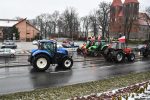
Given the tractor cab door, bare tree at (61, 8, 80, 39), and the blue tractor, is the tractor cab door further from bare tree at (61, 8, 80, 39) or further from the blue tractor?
bare tree at (61, 8, 80, 39)

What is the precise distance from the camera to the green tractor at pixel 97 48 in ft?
121

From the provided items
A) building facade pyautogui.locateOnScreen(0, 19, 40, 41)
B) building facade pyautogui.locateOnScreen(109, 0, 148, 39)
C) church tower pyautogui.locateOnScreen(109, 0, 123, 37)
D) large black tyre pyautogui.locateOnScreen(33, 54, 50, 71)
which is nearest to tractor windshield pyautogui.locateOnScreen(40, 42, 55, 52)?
large black tyre pyautogui.locateOnScreen(33, 54, 50, 71)

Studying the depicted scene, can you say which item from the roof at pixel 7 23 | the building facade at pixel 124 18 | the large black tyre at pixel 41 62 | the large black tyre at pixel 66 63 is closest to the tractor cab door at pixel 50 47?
the large black tyre at pixel 41 62

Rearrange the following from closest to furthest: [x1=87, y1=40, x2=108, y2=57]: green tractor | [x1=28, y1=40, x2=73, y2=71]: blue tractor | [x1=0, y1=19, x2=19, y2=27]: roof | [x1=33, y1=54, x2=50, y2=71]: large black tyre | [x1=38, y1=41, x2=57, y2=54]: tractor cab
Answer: [x1=33, y1=54, x2=50, y2=71]: large black tyre → [x1=28, y1=40, x2=73, y2=71]: blue tractor → [x1=38, y1=41, x2=57, y2=54]: tractor cab → [x1=87, y1=40, x2=108, y2=57]: green tractor → [x1=0, y1=19, x2=19, y2=27]: roof

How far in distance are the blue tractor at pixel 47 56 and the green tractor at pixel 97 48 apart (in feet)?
43.8

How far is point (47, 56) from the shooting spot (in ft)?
72.9

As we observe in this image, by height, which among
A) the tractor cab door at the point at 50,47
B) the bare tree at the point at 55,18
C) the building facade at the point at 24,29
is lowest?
the tractor cab door at the point at 50,47

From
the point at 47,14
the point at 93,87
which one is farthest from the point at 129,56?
the point at 47,14

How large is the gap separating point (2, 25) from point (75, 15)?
28659 millimetres

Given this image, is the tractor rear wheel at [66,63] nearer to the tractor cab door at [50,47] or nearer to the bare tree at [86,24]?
the tractor cab door at [50,47]

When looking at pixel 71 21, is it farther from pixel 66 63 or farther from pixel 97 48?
pixel 66 63

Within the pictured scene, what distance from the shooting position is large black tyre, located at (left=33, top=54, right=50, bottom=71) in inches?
853

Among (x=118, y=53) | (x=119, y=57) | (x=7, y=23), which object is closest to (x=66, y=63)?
(x=119, y=57)

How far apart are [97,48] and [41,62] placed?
1671 centimetres
